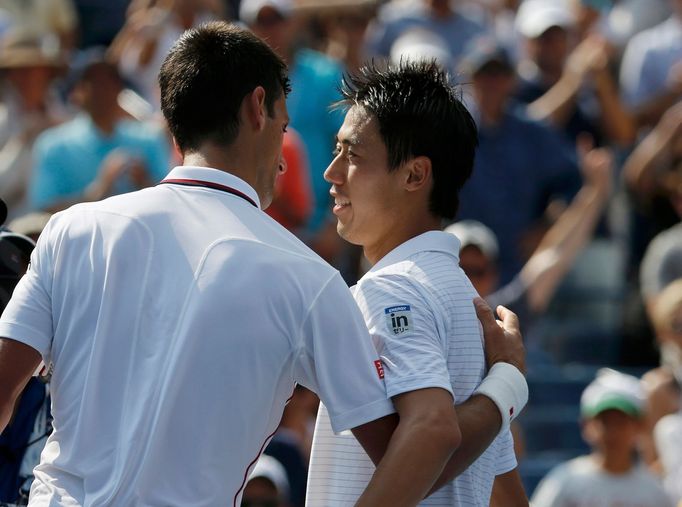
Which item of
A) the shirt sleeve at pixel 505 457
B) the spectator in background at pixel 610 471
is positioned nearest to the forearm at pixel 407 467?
the shirt sleeve at pixel 505 457

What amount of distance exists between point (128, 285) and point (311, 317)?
14.2 inches

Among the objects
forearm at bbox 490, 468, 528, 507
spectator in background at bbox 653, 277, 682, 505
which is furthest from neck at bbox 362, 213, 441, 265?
spectator in background at bbox 653, 277, 682, 505

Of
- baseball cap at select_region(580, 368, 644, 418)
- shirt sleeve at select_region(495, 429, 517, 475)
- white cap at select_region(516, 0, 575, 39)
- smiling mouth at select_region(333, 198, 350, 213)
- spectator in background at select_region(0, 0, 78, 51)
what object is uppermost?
white cap at select_region(516, 0, 575, 39)

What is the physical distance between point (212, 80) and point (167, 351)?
0.57 metres

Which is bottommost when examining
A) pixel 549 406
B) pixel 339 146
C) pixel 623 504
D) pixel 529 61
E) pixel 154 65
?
pixel 339 146

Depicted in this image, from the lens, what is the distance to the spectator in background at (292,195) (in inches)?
293

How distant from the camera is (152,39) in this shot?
8977mm

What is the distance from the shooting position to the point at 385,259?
3.23 m

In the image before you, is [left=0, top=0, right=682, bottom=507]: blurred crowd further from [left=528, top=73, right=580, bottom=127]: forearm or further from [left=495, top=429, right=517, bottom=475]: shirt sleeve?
[left=495, top=429, right=517, bottom=475]: shirt sleeve

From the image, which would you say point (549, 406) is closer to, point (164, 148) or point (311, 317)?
point (164, 148)

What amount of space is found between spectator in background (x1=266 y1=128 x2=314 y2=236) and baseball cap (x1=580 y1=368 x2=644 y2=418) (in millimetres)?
1773

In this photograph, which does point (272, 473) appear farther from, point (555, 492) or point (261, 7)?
point (261, 7)

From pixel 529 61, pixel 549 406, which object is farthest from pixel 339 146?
pixel 529 61

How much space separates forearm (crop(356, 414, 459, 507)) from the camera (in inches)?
109
